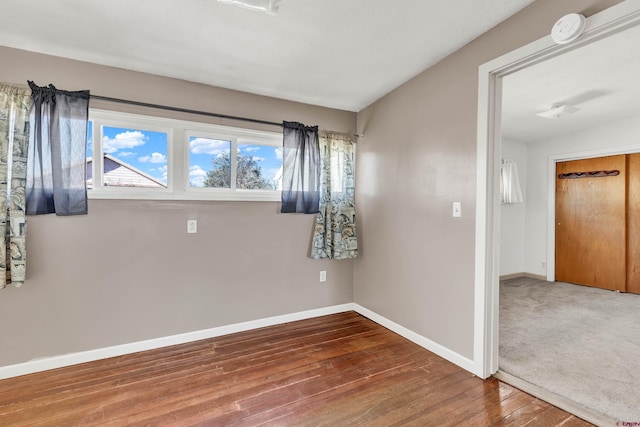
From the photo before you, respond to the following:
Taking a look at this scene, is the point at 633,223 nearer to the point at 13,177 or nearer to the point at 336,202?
the point at 336,202

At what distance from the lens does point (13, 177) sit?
2.05 m

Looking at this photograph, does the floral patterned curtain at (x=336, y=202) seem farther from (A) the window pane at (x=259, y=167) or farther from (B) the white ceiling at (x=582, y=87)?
(B) the white ceiling at (x=582, y=87)

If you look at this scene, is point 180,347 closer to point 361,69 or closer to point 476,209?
point 476,209

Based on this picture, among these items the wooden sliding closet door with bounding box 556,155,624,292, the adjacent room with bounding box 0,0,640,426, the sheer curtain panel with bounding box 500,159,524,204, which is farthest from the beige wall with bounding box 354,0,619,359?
the wooden sliding closet door with bounding box 556,155,624,292

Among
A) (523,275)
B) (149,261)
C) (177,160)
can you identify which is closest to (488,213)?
Result: (177,160)

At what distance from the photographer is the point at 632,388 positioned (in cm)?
194

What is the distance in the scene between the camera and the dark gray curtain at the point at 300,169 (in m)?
3.02

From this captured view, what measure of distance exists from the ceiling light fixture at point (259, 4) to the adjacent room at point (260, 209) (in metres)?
0.01

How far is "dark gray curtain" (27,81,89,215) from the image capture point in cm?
212

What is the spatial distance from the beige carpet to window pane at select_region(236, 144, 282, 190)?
2.56 metres

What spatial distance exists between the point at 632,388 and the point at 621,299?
2.74m

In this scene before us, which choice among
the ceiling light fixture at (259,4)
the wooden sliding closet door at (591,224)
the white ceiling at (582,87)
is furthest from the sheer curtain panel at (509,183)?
the ceiling light fixture at (259,4)

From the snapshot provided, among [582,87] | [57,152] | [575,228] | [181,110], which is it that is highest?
[582,87]

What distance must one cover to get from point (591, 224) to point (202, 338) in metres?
5.57
